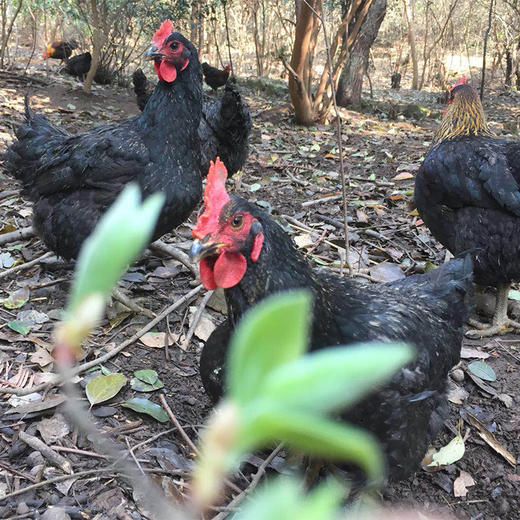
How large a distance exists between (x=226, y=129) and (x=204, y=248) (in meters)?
3.22

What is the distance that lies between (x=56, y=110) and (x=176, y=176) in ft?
17.0

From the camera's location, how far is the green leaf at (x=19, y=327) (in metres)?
3.09

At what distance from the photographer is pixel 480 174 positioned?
357cm

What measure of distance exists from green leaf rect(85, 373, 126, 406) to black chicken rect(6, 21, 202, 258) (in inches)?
36.9

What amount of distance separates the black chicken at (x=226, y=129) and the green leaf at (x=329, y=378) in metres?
4.53

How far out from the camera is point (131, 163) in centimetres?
333

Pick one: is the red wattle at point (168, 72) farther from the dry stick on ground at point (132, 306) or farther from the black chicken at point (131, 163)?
the dry stick on ground at point (132, 306)

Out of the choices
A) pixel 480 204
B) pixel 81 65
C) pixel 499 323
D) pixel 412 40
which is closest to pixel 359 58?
pixel 81 65

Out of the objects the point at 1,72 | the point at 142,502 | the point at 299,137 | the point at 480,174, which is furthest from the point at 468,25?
the point at 142,502

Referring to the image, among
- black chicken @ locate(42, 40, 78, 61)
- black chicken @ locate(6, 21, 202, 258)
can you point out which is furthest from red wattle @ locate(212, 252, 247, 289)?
black chicken @ locate(42, 40, 78, 61)

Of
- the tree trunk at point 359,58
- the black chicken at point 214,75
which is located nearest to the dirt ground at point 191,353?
the black chicken at point 214,75

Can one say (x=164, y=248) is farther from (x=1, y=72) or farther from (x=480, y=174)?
(x=1, y=72)

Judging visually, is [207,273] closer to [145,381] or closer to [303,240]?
[145,381]

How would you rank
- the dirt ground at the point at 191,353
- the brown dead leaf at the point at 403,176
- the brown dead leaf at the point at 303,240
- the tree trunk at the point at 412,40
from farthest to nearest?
the tree trunk at the point at 412,40 < the brown dead leaf at the point at 403,176 < the brown dead leaf at the point at 303,240 < the dirt ground at the point at 191,353
